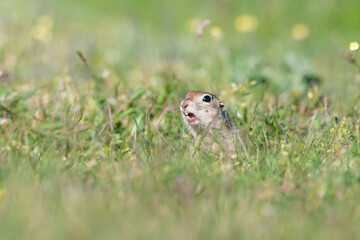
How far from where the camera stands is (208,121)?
4.30 m

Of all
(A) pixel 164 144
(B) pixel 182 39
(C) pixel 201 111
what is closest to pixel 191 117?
(C) pixel 201 111

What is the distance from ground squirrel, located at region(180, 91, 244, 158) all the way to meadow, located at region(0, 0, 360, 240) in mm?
160

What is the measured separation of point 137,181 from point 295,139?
49.8 inches

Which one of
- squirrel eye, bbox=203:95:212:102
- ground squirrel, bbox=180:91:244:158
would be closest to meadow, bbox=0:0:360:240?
ground squirrel, bbox=180:91:244:158

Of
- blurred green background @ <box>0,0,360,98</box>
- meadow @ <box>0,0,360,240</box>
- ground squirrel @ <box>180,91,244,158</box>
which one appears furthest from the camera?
blurred green background @ <box>0,0,360,98</box>

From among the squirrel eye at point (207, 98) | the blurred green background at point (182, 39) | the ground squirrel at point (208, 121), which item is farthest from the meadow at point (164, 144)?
the squirrel eye at point (207, 98)

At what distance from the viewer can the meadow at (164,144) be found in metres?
2.73

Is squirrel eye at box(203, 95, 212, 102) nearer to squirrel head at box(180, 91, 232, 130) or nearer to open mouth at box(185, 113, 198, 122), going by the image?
squirrel head at box(180, 91, 232, 130)

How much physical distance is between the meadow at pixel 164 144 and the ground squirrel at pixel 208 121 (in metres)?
0.16

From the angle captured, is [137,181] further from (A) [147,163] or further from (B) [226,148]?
(B) [226,148]

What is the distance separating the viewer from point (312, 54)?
8695 millimetres

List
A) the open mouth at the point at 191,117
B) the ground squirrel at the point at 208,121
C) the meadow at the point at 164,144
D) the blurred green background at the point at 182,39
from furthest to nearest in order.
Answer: the blurred green background at the point at 182,39 < the open mouth at the point at 191,117 < the ground squirrel at the point at 208,121 < the meadow at the point at 164,144

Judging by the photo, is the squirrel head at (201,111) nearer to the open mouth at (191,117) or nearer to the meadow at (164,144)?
the open mouth at (191,117)

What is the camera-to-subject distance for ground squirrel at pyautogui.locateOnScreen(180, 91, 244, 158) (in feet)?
13.5
